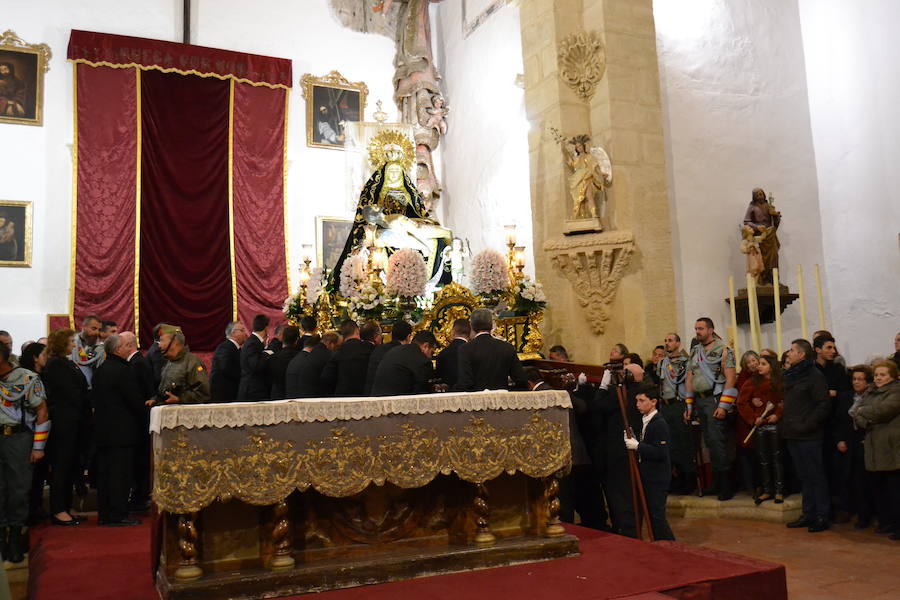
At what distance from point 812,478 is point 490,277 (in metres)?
4.23

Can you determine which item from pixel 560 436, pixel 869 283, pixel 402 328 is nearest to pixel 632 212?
pixel 869 283

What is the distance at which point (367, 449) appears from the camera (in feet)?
15.4

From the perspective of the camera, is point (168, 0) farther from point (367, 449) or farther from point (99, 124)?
point (367, 449)

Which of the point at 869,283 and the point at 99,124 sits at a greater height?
the point at 99,124

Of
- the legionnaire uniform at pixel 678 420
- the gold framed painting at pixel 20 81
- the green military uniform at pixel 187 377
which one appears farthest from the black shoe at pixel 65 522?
the gold framed painting at pixel 20 81

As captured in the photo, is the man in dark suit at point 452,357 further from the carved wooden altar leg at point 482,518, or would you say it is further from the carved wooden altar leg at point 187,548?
the carved wooden altar leg at point 187,548

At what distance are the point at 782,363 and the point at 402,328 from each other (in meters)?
4.04

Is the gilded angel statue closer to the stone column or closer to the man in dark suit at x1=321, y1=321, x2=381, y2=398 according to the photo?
the stone column

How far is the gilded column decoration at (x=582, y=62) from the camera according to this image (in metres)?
10.3

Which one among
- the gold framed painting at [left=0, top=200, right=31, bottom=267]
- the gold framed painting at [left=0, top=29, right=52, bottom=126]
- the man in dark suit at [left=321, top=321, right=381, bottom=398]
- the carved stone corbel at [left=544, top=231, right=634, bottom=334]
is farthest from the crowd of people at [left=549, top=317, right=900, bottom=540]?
the gold framed painting at [left=0, top=29, right=52, bottom=126]

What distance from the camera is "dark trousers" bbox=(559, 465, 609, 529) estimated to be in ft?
21.0

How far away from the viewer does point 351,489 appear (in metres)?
4.61

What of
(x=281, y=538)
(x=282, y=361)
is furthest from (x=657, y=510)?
(x=282, y=361)

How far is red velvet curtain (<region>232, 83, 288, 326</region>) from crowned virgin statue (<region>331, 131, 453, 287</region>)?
3.30m
